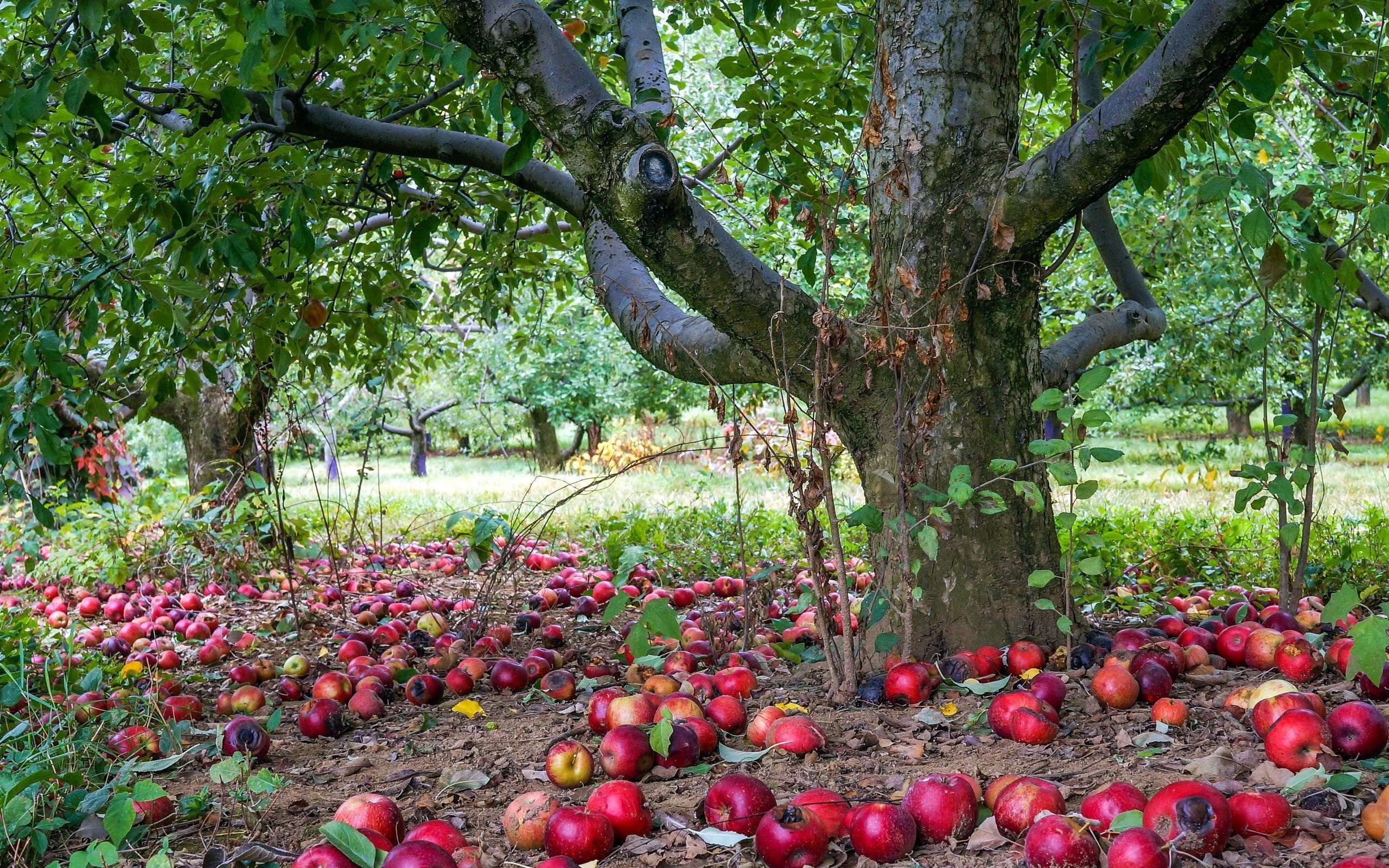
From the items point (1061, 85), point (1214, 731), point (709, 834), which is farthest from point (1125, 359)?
point (709, 834)

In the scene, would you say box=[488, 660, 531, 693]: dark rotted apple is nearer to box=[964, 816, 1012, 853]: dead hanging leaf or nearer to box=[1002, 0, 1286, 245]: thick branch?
box=[964, 816, 1012, 853]: dead hanging leaf

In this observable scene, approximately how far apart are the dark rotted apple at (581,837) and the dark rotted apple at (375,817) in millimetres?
323

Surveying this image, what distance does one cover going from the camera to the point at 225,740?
2.60m

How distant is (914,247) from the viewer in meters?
2.86

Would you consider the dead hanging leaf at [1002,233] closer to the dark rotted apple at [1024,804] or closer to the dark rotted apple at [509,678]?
the dark rotted apple at [1024,804]

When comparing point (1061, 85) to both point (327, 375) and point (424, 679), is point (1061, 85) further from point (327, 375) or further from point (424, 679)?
point (424, 679)

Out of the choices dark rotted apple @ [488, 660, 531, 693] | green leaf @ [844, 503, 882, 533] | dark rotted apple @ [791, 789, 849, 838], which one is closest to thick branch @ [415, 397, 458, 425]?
dark rotted apple @ [488, 660, 531, 693]

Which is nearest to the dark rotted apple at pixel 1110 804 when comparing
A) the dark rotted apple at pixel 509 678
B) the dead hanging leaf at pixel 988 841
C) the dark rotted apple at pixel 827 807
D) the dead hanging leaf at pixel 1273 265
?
the dead hanging leaf at pixel 988 841

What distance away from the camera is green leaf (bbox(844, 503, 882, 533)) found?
2.44 m

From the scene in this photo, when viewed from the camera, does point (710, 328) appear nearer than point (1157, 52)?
No

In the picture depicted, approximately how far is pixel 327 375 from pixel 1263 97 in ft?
12.2

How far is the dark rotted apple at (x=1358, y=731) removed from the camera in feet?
6.47

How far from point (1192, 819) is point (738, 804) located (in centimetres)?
79

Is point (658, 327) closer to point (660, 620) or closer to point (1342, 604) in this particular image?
point (660, 620)
